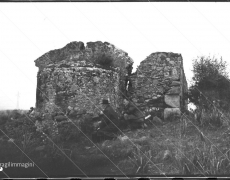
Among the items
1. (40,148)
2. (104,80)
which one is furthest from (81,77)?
(40,148)

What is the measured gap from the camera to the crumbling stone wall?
787cm

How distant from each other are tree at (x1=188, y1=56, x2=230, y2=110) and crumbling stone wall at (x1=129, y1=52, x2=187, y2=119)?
1.44ft

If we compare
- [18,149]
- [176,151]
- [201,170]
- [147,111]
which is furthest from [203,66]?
[18,149]

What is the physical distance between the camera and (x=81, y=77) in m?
7.93

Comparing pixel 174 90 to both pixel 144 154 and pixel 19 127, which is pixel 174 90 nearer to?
pixel 144 154

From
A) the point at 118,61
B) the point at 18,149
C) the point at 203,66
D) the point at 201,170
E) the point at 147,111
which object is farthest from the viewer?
the point at 118,61

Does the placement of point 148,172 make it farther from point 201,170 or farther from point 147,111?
point 147,111

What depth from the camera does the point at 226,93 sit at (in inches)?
282

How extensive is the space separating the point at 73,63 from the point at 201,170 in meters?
4.13

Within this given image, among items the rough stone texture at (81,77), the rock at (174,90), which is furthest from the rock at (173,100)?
the rough stone texture at (81,77)

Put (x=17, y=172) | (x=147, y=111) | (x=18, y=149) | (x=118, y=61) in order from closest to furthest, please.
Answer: (x=17, y=172), (x=18, y=149), (x=147, y=111), (x=118, y=61)

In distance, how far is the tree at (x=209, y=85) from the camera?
22.8ft

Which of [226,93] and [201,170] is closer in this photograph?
[201,170]

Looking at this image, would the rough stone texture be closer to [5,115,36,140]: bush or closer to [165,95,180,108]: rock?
[5,115,36,140]: bush
